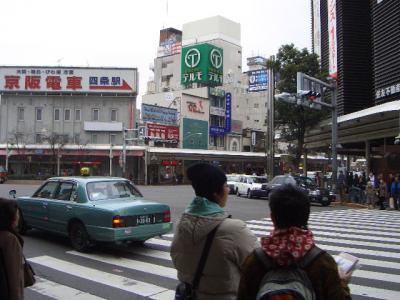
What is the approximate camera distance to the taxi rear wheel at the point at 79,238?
32.1 feet

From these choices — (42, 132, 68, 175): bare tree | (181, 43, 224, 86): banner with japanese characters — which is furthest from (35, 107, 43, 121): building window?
(181, 43, 224, 86): banner with japanese characters

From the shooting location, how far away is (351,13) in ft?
111

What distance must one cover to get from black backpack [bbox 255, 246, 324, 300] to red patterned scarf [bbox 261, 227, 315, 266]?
0.10 feet

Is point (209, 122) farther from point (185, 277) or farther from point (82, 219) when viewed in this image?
point (185, 277)

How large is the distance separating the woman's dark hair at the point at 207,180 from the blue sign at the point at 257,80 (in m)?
87.8

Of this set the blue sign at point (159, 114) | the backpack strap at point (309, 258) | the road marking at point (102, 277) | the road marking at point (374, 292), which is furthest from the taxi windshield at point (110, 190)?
the blue sign at point (159, 114)

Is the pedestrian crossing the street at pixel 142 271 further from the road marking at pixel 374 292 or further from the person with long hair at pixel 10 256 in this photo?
the person with long hair at pixel 10 256

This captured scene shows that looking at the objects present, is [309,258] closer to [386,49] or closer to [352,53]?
[386,49]

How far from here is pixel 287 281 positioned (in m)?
2.39

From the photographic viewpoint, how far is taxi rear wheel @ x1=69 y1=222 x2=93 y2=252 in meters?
9.77

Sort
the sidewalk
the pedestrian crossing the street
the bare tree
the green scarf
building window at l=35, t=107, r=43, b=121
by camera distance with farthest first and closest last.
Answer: building window at l=35, t=107, r=43, b=121 < the bare tree < the sidewalk < the pedestrian crossing the street < the green scarf

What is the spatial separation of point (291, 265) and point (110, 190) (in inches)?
326

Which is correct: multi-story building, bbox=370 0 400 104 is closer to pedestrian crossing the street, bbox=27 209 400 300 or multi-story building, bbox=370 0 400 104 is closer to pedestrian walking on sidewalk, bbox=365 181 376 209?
pedestrian walking on sidewalk, bbox=365 181 376 209

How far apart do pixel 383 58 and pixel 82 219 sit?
24126 mm
